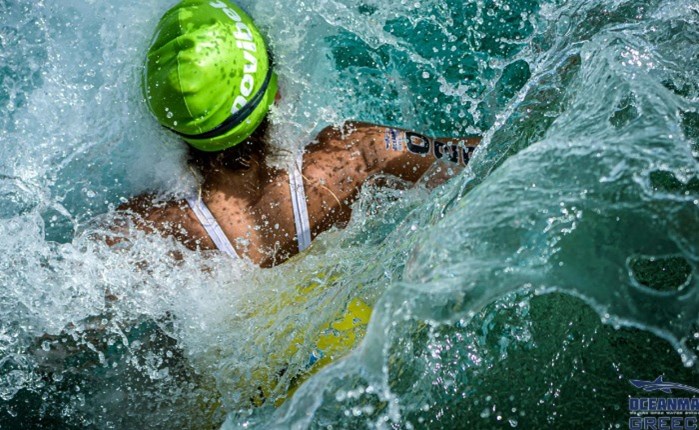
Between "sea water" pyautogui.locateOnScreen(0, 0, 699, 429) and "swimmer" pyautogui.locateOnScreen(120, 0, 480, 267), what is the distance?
0.37 feet

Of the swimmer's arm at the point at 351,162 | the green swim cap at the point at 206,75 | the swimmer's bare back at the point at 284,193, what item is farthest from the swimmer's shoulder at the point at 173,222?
the swimmer's arm at the point at 351,162

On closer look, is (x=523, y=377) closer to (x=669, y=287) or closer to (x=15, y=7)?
(x=669, y=287)

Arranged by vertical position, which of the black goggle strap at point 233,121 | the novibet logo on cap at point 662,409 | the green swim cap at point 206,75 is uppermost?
the green swim cap at point 206,75

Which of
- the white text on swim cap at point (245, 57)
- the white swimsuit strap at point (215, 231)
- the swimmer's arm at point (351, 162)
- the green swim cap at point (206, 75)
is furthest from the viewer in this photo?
the swimmer's arm at point (351, 162)

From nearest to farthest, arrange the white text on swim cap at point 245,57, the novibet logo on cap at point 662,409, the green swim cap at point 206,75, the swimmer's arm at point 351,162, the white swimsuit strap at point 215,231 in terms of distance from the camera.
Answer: the novibet logo on cap at point 662,409, the green swim cap at point 206,75, the white text on swim cap at point 245,57, the white swimsuit strap at point 215,231, the swimmer's arm at point 351,162

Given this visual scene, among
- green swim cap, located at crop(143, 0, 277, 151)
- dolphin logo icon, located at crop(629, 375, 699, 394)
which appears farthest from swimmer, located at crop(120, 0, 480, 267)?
dolphin logo icon, located at crop(629, 375, 699, 394)

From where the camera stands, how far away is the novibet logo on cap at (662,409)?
10.1ft

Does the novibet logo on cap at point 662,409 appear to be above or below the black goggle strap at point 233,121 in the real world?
below

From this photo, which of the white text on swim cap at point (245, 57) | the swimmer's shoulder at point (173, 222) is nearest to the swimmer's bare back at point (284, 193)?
the swimmer's shoulder at point (173, 222)

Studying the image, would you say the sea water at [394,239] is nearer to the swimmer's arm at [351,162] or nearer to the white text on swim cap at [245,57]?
the swimmer's arm at [351,162]

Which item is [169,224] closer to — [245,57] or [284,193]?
[284,193]

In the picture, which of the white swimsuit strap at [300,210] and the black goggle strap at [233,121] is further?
the white swimsuit strap at [300,210]

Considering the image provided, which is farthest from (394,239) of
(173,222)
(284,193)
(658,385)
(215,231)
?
(658,385)

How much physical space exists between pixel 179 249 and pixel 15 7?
7.78 feet
